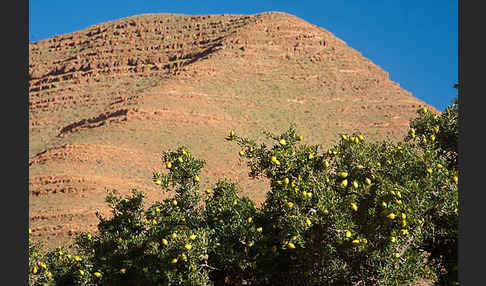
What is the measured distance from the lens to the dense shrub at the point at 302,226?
10.3 m

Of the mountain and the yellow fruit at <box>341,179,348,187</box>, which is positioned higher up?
the mountain

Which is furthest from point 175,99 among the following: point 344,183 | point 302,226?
point 302,226

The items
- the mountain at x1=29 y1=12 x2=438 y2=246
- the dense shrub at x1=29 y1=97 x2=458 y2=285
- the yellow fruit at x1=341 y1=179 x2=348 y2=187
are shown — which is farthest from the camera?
the mountain at x1=29 y1=12 x2=438 y2=246

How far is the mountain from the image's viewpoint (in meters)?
40.2

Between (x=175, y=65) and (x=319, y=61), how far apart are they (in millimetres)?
19205

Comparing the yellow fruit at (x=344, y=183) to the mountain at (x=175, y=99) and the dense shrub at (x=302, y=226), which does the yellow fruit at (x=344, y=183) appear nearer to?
the dense shrub at (x=302, y=226)

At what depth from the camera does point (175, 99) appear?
184ft

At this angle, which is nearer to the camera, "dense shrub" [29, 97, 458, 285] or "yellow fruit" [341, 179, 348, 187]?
"dense shrub" [29, 97, 458, 285]

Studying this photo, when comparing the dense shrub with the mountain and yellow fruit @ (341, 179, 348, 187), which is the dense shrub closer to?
yellow fruit @ (341, 179, 348, 187)

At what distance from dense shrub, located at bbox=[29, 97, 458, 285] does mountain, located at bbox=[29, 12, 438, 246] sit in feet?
71.2

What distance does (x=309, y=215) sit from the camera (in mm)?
10281

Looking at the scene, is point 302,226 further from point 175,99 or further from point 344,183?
point 175,99

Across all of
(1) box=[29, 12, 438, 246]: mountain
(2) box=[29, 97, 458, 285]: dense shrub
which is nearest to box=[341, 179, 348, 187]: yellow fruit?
(2) box=[29, 97, 458, 285]: dense shrub
